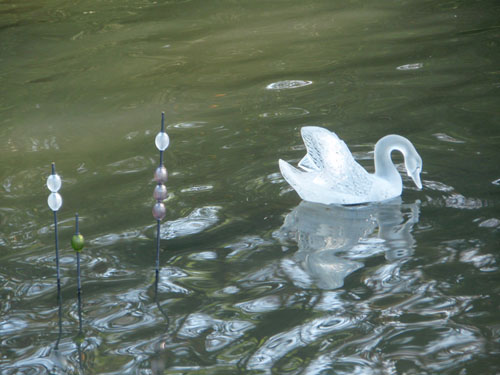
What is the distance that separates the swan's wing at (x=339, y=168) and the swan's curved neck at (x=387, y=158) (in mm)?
128

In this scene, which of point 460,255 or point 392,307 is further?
point 460,255

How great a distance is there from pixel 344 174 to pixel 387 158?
344mm

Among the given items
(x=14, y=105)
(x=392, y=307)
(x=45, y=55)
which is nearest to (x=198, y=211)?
(x=392, y=307)

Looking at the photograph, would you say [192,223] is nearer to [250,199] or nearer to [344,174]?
[250,199]

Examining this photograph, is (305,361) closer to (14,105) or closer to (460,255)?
(460,255)

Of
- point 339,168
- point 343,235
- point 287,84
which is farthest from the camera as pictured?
point 287,84

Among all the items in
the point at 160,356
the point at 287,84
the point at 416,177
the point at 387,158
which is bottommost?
the point at 160,356

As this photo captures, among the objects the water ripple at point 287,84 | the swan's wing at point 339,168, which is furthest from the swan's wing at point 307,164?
the water ripple at point 287,84

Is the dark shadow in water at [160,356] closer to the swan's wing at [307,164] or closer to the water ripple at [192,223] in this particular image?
the water ripple at [192,223]

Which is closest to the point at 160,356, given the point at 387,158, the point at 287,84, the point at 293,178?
the point at 293,178

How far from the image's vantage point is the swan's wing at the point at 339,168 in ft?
15.1

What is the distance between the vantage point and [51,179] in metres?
3.17

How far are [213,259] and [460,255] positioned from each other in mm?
1296

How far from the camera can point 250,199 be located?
487cm
